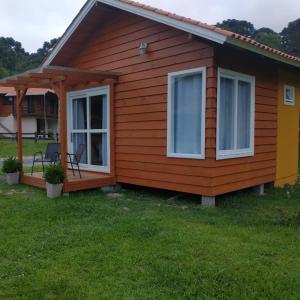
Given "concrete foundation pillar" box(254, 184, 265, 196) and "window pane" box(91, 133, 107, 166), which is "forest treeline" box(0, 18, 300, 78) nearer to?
"window pane" box(91, 133, 107, 166)

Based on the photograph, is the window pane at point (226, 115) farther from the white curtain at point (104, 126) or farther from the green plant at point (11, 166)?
the green plant at point (11, 166)

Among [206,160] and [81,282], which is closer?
[81,282]

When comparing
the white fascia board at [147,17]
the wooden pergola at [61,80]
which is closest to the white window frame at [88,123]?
the wooden pergola at [61,80]

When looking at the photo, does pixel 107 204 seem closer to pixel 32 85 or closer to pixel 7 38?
pixel 32 85

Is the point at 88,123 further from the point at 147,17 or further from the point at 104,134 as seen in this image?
the point at 147,17

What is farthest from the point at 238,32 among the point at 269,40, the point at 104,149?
the point at 104,149

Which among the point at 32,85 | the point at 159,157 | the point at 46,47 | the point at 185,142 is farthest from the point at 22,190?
the point at 46,47

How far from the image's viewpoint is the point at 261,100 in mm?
7395

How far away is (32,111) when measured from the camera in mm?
37094

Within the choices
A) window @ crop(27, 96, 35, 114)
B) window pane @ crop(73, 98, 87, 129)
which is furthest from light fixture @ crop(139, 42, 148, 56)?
window @ crop(27, 96, 35, 114)

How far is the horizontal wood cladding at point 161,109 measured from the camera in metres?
6.18

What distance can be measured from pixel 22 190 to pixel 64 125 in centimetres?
178

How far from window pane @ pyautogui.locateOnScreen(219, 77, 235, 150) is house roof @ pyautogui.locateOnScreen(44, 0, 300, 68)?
0.79 metres

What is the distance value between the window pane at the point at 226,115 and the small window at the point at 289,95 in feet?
7.60
